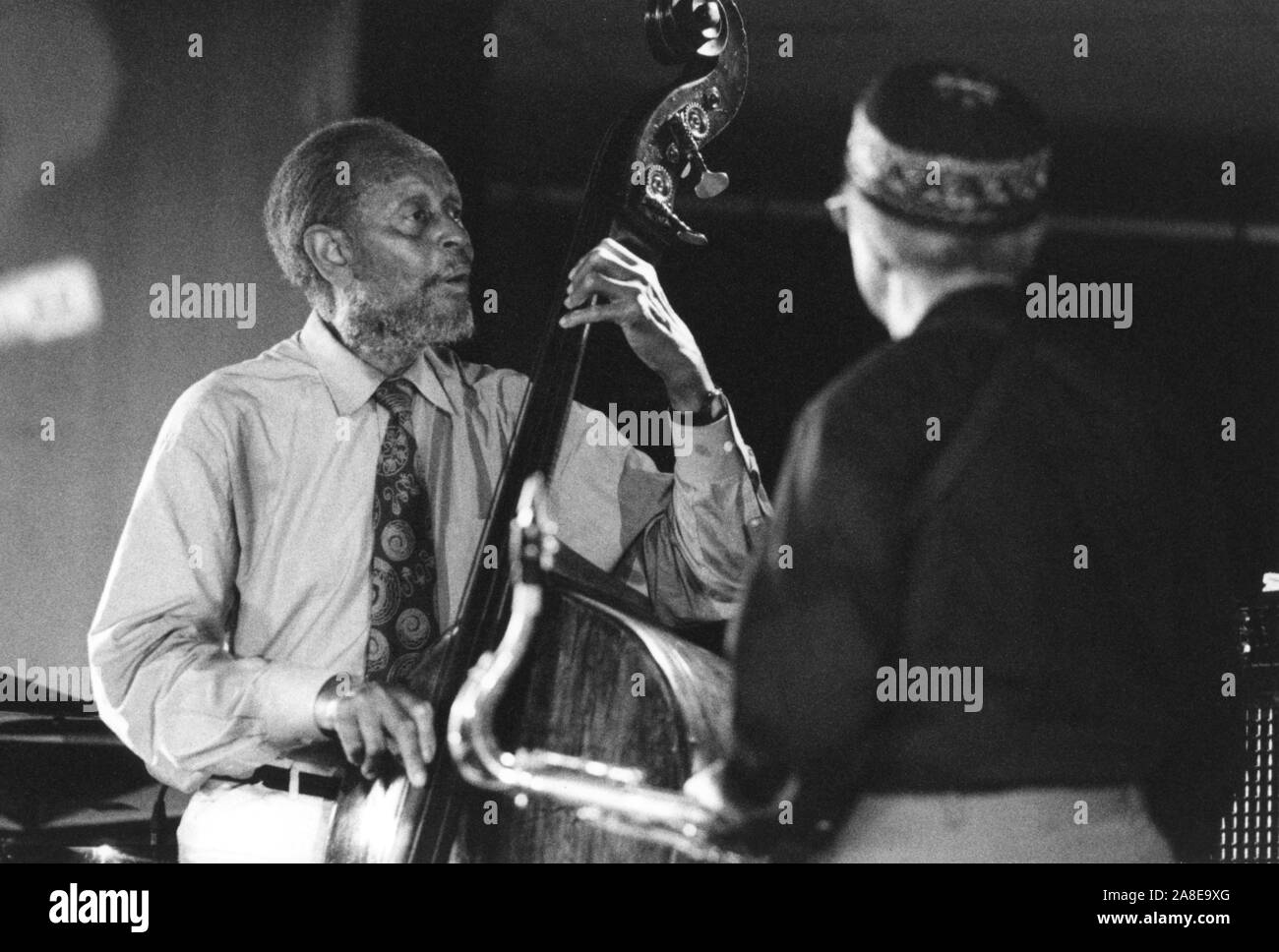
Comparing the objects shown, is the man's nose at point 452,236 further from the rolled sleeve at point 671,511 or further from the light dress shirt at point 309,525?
the rolled sleeve at point 671,511

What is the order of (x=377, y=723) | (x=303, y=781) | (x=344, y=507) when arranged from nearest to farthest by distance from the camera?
(x=377, y=723), (x=303, y=781), (x=344, y=507)

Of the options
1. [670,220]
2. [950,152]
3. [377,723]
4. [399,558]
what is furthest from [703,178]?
[377,723]

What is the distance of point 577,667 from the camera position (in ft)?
7.65

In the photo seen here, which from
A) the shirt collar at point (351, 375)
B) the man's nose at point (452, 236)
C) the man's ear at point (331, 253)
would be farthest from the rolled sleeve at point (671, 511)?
the man's ear at point (331, 253)

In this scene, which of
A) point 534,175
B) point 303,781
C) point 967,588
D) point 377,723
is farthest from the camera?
point 534,175

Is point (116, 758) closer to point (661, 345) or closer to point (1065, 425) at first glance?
point (661, 345)

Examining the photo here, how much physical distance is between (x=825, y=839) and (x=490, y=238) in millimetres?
1168

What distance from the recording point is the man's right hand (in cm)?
238

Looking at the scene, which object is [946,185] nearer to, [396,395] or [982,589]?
[982,589]

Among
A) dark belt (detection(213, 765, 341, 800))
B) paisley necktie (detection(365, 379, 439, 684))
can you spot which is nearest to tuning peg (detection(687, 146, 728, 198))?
paisley necktie (detection(365, 379, 439, 684))

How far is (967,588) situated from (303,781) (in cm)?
110

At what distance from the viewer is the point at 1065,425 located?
2350 mm

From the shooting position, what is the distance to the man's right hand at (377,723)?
7.82ft
